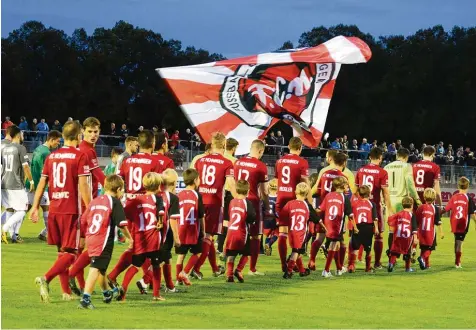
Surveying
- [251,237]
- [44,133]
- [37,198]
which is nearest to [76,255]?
[37,198]

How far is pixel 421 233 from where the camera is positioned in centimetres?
1881

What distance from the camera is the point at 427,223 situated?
18.9m

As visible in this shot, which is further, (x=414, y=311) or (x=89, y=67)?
(x=89, y=67)

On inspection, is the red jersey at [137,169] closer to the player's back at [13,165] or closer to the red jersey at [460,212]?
the player's back at [13,165]

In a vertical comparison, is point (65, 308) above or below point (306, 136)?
below

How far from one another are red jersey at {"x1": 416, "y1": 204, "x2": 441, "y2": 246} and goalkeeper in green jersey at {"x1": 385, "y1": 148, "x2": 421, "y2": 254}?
532mm

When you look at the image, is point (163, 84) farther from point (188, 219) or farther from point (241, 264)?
point (188, 219)

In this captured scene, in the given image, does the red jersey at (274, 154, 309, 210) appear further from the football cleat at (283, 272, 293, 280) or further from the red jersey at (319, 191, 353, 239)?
the football cleat at (283, 272, 293, 280)

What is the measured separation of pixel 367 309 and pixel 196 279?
11.7 ft

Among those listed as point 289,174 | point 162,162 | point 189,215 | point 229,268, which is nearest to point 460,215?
point 289,174

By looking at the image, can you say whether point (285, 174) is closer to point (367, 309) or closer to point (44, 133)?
point (367, 309)

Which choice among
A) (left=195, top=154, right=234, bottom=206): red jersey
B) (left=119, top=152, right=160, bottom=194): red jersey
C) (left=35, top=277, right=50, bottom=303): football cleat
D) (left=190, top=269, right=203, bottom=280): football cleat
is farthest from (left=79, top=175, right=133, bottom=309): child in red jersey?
(left=195, top=154, right=234, bottom=206): red jersey

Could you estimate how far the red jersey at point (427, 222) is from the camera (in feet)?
Result: 61.7

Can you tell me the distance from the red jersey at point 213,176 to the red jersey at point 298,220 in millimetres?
1013
